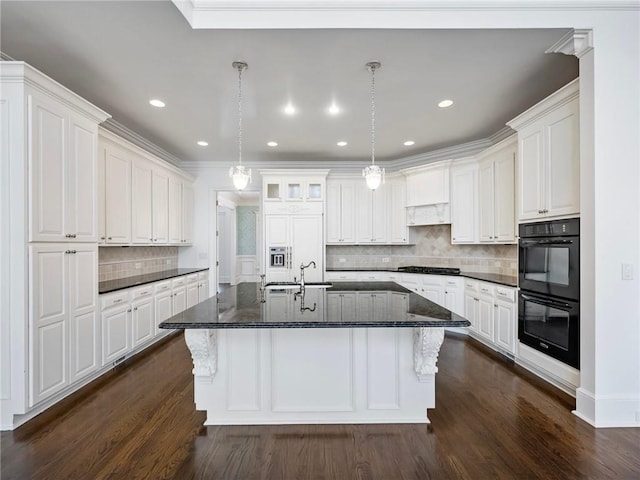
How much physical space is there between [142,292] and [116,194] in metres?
1.17

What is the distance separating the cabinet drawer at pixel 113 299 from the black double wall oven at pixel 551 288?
4109 mm

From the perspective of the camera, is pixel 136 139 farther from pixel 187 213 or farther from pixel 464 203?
pixel 464 203

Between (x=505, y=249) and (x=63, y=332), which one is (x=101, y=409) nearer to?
(x=63, y=332)

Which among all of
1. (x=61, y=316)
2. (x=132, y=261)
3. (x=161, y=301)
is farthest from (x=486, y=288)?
(x=132, y=261)

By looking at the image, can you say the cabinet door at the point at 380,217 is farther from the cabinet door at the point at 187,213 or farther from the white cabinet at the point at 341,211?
the cabinet door at the point at 187,213

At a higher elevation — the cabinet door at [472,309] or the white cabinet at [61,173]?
the white cabinet at [61,173]

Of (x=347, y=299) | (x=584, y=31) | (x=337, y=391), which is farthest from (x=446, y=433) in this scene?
(x=584, y=31)

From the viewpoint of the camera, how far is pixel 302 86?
10.4 ft

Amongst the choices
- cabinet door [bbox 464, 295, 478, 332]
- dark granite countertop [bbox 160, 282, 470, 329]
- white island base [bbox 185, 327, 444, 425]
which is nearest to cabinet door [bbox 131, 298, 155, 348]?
dark granite countertop [bbox 160, 282, 470, 329]

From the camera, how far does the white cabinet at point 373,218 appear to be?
18.9 feet

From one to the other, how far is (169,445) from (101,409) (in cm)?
90

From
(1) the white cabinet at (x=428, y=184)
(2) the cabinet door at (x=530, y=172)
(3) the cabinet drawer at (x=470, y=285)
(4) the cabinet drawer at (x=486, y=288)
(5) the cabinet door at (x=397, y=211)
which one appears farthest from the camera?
(5) the cabinet door at (x=397, y=211)

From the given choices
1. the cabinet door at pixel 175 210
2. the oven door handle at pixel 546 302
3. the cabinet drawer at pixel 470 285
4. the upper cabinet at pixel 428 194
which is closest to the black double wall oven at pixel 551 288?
the oven door handle at pixel 546 302

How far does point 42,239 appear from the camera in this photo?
2.48 meters
